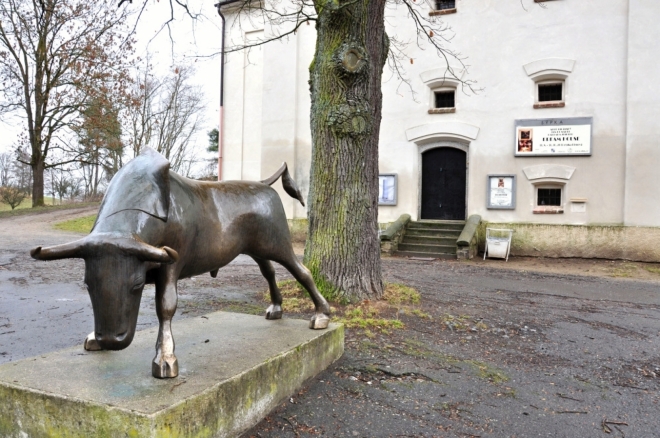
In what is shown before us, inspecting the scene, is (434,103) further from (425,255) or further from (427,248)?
(425,255)

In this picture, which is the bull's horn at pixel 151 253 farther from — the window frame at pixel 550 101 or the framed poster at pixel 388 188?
the window frame at pixel 550 101

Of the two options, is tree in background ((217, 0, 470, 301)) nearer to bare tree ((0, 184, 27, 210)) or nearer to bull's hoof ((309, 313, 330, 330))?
bull's hoof ((309, 313, 330, 330))

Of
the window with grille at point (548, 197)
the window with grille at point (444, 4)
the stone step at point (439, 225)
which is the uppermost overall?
the window with grille at point (444, 4)

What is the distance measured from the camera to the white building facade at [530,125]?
40.1ft

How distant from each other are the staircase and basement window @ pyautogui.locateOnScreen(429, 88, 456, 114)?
10.9ft

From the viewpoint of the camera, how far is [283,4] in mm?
15977

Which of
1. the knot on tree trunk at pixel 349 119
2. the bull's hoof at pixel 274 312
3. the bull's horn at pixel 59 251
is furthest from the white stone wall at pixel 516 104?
the bull's horn at pixel 59 251

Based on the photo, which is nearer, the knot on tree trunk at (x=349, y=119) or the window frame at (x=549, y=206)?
the knot on tree trunk at (x=349, y=119)

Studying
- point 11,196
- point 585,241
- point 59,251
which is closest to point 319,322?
point 59,251

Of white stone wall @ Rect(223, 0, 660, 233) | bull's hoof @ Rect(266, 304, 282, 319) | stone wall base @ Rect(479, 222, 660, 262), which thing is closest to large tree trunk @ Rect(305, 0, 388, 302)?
bull's hoof @ Rect(266, 304, 282, 319)

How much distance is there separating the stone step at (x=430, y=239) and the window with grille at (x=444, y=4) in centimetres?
692

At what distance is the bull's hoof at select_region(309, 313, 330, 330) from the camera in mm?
3531

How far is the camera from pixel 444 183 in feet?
47.5

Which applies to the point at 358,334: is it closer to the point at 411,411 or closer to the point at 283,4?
the point at 411,411
